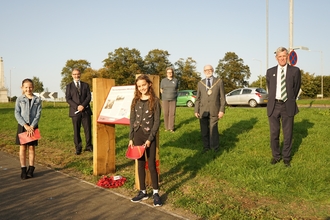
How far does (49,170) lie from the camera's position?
21.1ft

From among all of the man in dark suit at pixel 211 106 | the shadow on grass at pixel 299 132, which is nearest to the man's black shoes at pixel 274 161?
the shadow on grass at pixel 299 132

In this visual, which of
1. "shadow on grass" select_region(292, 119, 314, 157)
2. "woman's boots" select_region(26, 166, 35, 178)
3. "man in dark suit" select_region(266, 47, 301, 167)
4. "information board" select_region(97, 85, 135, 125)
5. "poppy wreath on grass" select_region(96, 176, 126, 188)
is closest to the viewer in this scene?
"poppy wreath on grass" select_region(96, 176, 126, 188)

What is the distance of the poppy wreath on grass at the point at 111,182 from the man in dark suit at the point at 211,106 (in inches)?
99.7

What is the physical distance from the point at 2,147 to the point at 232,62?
59.5 metres

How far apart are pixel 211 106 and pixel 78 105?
10.4 feet

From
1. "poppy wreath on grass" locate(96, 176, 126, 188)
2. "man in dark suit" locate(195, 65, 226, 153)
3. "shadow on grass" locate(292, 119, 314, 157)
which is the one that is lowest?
"poppy wreath on grass" locate(96, 176, 126, 188)

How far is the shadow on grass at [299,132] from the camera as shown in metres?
7.58

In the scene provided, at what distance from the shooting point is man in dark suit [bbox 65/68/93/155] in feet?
26.4

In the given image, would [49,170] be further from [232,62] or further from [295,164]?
[232,62]

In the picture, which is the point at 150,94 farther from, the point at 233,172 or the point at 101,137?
the point at 233,172

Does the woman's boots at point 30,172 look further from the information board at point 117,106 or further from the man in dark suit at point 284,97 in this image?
the man in dark suit at point 284,97

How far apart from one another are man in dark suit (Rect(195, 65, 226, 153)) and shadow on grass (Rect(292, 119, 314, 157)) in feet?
5.56

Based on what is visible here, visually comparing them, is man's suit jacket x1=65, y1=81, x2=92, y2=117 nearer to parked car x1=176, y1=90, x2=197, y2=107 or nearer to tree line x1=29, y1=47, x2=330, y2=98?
parked car x1=176, y1=90, x2=197, y2=107

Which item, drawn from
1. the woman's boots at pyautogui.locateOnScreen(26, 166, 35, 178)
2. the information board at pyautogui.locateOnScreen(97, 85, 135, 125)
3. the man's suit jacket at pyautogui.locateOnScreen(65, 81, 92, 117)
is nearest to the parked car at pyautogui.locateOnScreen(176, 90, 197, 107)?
the man's suit jacket at pyautogui.locateOnScreen(65, 81, 92, 117)
